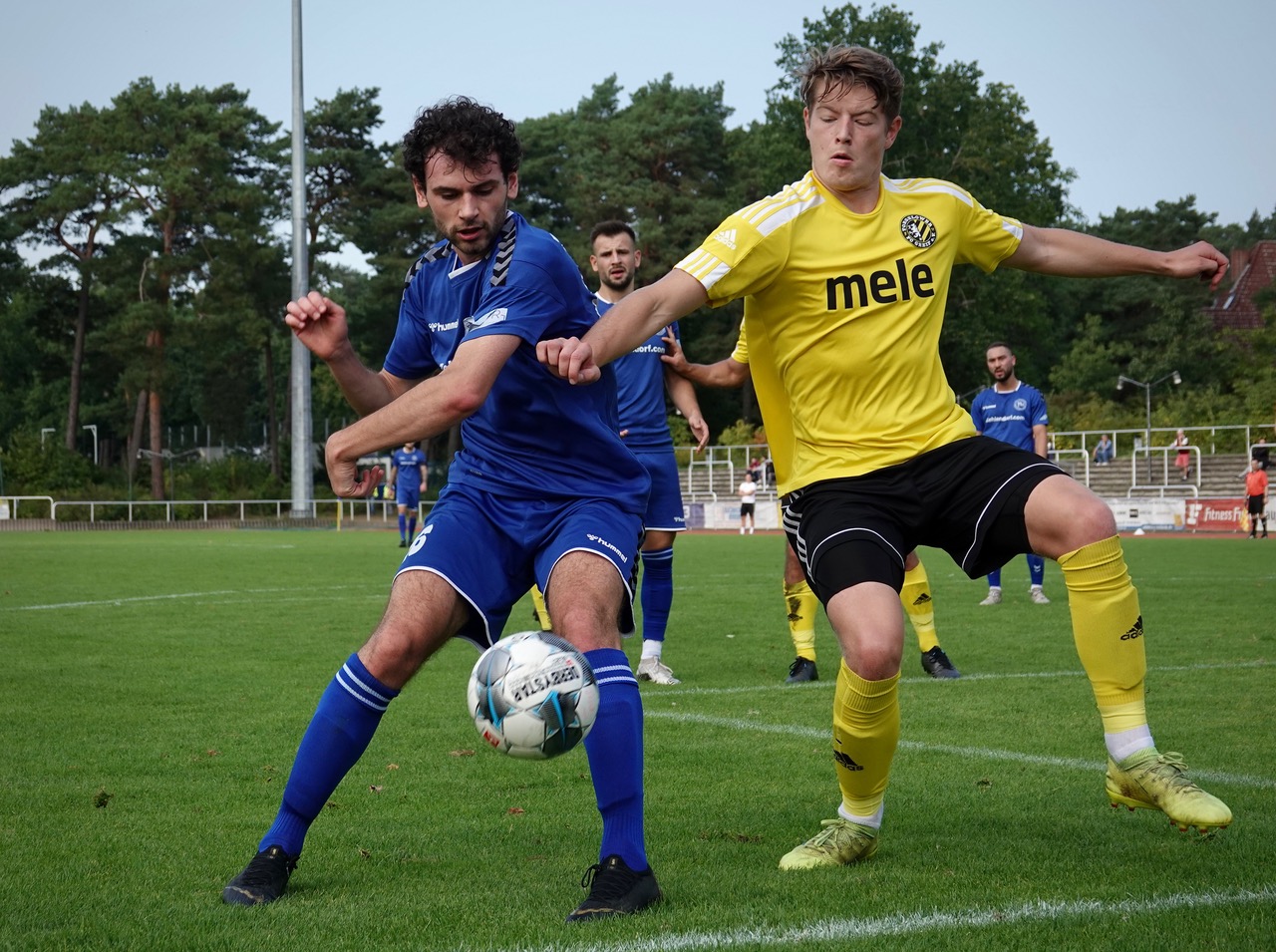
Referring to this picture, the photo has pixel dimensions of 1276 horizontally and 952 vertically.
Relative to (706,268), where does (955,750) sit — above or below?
below

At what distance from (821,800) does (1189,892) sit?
160cm

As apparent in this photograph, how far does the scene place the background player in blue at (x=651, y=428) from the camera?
8.95m

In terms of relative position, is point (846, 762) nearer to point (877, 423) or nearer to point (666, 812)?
point (666, 812)

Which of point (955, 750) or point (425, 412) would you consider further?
point (955, 750)

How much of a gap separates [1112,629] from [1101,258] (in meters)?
1.37

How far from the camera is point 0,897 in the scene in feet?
12.5

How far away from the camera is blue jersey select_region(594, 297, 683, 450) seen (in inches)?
386

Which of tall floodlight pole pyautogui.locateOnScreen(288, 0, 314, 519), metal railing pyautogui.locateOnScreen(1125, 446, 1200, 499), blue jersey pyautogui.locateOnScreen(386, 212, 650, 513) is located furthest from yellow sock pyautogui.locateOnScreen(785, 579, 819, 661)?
tall floodlight pole pyautogui.locateOnScreen(288, 0, 314, 519)

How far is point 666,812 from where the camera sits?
4875 millimetres

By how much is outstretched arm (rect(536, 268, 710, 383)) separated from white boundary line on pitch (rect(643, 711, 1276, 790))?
2.70 m

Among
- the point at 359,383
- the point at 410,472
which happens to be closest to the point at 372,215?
the point at 410,472

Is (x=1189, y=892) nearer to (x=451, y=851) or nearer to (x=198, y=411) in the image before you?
(x=451, y=851)

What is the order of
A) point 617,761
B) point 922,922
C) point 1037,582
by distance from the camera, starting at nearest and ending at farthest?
point 922,922 → point 617,761 → point 1037,582

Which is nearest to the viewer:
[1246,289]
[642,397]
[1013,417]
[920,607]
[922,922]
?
[922,922]
